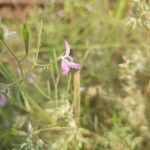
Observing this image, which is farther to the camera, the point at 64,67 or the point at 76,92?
the point at 76,92

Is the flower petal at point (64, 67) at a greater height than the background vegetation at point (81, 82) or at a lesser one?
greater

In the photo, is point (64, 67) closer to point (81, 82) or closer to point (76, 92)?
point (76, 92)

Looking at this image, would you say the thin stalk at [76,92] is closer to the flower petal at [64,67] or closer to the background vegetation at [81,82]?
the background vegetation at [81,82]

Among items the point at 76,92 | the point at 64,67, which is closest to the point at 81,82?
the point at 76,92

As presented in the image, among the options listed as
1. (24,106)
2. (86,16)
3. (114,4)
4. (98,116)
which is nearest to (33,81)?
(24,106)

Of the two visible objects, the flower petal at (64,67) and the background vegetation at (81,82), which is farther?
the background vegetation at (81,82)

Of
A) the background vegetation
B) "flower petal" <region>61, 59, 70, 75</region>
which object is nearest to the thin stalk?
the background vegetation

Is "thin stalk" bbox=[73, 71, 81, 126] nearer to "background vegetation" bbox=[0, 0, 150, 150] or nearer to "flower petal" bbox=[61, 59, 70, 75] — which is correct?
"background vegetation" bbox=[0, 0, 150, 150]

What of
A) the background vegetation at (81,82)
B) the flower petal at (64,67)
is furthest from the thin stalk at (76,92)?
the flower petal at (64,67)

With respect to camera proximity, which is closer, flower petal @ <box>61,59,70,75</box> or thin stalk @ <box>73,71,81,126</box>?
flower petal @ <box>61,59,70,75</box>
